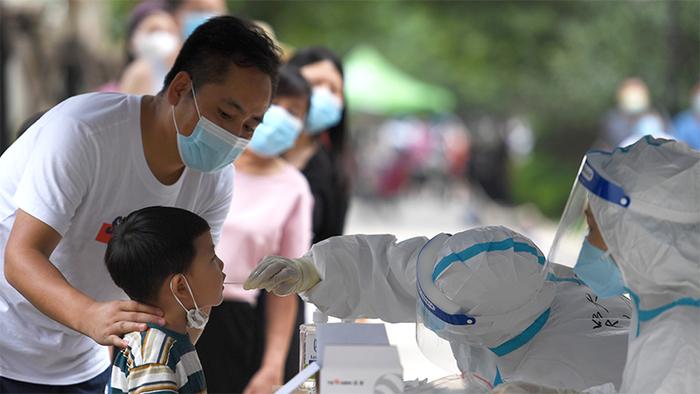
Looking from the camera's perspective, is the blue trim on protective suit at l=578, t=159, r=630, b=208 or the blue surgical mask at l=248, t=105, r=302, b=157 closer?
the blue trim on protective suit at l=578, t=159, r=630, b=208

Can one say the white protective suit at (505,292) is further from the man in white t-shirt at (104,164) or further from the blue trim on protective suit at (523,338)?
the man in white t-shirt at (104,164)

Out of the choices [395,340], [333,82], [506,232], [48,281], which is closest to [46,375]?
[48,281]

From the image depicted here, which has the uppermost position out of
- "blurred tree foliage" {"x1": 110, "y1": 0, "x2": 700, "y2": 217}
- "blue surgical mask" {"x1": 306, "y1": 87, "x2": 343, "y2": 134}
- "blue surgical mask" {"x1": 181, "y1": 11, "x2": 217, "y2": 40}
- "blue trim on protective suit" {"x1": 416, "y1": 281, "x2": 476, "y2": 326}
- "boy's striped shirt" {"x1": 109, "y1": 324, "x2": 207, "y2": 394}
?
"blurred tree foliage" {"x1": 110, "y1": 0, "x2": 700, "y2": 217}

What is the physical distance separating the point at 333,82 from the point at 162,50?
1257 mm

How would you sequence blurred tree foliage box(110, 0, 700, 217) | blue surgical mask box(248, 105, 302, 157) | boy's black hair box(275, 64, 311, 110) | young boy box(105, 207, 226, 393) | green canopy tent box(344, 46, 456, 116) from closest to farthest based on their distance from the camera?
young boy box(105, 207, 226, 393), blue surgical mask box(248, 105, 302, 157), boy's black hair box(275, 64, 311, 110), blurred tree foliage box(110, 0, 700, 217), green canopy tent box(344, 46, 456, 116)

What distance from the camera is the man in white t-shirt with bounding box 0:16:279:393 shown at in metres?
2.37

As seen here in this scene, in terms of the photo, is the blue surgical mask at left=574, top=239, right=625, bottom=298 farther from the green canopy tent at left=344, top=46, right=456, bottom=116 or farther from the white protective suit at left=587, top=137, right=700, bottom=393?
the green canopy tent at left=344, top=46, right=456, bottom=116

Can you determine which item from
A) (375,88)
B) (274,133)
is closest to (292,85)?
(274,133)

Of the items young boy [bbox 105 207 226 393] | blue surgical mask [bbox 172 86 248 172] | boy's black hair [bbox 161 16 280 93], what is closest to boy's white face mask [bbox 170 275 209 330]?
young boy [bbox 105 207 226 393]

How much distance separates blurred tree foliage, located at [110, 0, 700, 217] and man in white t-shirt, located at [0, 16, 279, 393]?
14625mm

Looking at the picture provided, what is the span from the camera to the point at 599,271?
6.74 ft

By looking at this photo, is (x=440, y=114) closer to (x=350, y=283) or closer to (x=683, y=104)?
(x=683, y=104)

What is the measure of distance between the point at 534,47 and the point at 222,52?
77.0 feet

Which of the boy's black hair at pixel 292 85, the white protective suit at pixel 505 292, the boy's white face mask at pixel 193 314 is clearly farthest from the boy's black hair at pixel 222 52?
the boy's black hair at pixel 292 85
